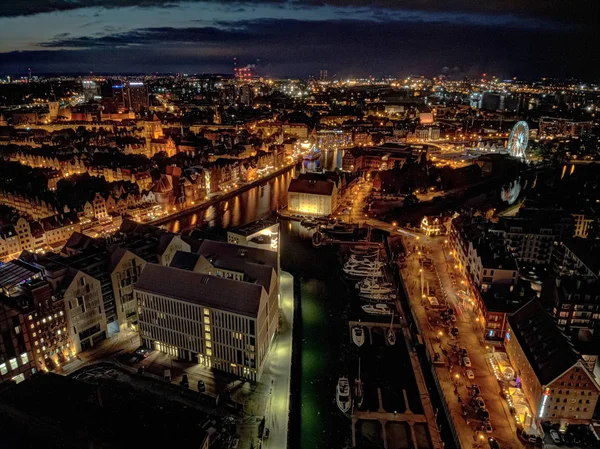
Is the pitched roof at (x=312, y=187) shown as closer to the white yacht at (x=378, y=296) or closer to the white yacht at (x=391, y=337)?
the white yacht at (x=378, y=296)

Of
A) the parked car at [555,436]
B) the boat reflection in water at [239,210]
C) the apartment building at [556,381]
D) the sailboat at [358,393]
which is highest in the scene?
the apartment building at [556,381]

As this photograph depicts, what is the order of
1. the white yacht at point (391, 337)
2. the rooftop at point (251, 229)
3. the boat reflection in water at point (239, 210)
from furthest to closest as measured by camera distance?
the boat reflection in water at point (239, 210) → the rooftop at point (251, 229) → the white yacht at point (391, 337)

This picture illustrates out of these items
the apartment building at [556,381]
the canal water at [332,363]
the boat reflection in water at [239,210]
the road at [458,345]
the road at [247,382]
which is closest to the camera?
the apartment building at [556,381]

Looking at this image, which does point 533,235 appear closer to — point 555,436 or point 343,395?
point 555,436

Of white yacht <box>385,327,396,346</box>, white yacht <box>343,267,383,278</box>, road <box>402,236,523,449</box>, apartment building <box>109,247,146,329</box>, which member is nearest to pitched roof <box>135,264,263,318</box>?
apartment building <box>109,247,146,329</box>

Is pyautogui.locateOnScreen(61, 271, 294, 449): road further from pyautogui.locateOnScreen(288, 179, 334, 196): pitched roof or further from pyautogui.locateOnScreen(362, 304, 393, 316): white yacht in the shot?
pyautogui.locateOnScreen(288, 179, 334, 196): pitched roof

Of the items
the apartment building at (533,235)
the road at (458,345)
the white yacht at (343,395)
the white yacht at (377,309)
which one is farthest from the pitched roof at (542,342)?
the apartment building at (533,235)

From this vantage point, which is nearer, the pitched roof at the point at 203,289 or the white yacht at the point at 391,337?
the pitched roof at the point at 203,289
